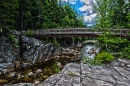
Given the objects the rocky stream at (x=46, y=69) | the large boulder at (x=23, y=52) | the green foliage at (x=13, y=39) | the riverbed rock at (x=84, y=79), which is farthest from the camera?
the green foliage at (x=13, y=39)

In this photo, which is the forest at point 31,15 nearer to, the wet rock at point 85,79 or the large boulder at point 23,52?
the large boulder at point 23,52

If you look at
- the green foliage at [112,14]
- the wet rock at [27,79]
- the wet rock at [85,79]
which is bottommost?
the wet rock at [27,79]

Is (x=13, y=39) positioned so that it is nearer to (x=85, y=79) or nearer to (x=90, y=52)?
(x=90, y=52)

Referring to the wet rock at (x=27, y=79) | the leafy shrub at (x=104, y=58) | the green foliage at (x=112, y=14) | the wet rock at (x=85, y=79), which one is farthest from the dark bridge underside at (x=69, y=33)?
the wet rock at (x=85, y=79)

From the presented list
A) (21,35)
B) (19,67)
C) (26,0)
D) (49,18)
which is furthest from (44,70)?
(49,18)

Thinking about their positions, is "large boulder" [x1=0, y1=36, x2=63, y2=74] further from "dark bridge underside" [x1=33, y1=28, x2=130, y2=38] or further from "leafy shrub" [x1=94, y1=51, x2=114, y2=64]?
"leafy shrub" [x1=94, y1=51, x2=114, y2=64]

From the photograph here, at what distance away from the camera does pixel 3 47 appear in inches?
992

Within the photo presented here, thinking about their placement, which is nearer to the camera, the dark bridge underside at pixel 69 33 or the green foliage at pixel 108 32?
the green foliage at pixel 108 32

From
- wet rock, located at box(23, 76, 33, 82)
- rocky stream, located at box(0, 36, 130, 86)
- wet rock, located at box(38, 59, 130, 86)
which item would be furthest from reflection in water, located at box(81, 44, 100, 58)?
wet rock, located at box(38, 59, 130, 86)

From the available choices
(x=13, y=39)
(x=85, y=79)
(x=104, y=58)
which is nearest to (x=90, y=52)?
(x=13, y=39)

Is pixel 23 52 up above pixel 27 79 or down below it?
above

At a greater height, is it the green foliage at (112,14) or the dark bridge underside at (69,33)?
the green foliage at (112,14)

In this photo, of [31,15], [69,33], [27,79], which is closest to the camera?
[27,79]

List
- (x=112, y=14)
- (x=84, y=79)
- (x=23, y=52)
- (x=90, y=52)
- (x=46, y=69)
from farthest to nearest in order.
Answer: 1. (x=90, y=52)
2. (x=23, y=52)
3. (x=112, y=14)
4. (x=46, y=69)
5. (x=84, y=79)
